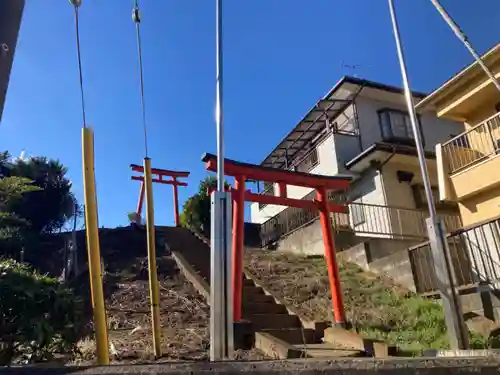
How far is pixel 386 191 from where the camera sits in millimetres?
15164

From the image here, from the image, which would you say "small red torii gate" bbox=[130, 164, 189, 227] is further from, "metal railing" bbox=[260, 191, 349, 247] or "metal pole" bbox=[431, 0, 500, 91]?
"metal pole" bbox=[431, 0, 500, 91]

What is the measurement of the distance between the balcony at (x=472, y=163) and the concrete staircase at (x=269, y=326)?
553 centimetres

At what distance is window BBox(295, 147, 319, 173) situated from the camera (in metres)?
18.8

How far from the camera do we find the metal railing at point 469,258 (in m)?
9.11

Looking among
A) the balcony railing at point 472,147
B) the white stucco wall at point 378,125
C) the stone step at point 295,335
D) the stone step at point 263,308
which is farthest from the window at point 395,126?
the stone step at point 295,335

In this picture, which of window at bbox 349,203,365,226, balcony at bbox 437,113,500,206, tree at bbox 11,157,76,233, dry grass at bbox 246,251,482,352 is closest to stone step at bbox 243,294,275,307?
dry grass at bbox 246,251,482,352

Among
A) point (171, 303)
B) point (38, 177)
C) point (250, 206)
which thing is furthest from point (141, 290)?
point (250, 206)

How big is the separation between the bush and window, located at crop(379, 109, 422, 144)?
1582 cm

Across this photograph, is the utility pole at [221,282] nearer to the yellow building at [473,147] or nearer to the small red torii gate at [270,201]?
the small red torii gate at [270,201]

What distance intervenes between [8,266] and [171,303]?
4304mm

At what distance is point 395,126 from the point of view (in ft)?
60.5

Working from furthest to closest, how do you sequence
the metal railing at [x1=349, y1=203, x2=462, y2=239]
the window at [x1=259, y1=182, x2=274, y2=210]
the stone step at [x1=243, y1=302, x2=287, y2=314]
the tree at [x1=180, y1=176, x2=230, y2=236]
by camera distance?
the window at [x1=259, y1=182, x2=274, y2=210], the tree at [x1=180, y1=176, x2=230, y2=236], the metal railing at [x1=349, y1=203, x2=462, y2=239], the stone step at [x1=243, y1=302, x2=287, y2=314]

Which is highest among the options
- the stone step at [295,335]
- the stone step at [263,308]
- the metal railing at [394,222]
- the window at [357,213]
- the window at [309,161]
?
the window at [309,161]

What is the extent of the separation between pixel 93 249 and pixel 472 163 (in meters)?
9.72
